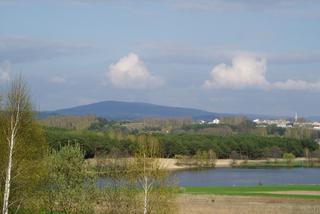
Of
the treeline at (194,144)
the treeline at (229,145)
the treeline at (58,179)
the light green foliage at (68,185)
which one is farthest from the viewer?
the treeline at (229,145)

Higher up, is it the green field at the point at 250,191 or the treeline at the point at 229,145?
the treeline at the point at 229,145

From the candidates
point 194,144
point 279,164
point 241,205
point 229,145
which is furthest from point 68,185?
point 229,145

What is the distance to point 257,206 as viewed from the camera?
52219 millimetres

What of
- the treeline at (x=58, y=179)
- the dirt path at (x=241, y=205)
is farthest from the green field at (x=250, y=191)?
the treeline at (x=58, y=179)

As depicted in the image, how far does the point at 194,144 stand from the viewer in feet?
521

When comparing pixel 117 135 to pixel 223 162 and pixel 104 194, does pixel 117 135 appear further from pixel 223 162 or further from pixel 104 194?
pixel 104 194

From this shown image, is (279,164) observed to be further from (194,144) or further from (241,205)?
(241,205)

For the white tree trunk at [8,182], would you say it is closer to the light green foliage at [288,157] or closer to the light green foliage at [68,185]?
the light green foliage at [68,185]

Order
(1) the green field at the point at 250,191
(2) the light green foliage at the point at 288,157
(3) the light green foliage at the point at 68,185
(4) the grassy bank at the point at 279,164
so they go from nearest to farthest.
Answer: (3) the light green foliage at the point at 68,185, (1) the green field at the point at 250,191, (4) the grassy bank at the point at 279,164, (2) the light green foliage at the point at 288,157

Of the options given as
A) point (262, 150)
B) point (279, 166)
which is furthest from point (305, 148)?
point (279, 166)

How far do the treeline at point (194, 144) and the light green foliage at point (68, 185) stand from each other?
96693 mm

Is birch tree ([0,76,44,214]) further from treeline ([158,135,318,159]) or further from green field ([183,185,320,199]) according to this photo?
treeline ([158,135,318,159])

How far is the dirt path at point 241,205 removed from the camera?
51.1 m

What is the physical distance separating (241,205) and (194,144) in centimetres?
10549
